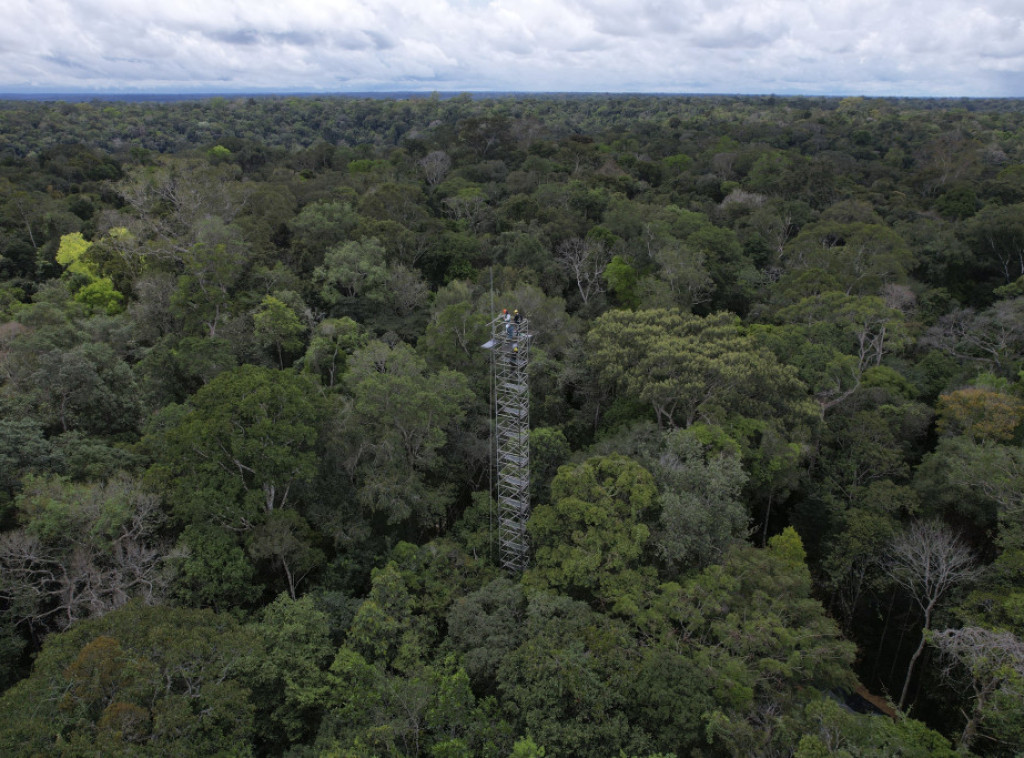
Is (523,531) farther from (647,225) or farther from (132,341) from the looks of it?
(647,225)

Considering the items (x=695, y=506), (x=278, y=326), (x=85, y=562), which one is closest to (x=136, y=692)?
(x=85, y=562)

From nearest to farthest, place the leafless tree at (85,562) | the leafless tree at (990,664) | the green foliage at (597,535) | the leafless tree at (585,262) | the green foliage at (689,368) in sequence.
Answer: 1. the leafless tree at (990,664)
2. the leafless tree at (85,562)
3. the green foliage at (597,535)
4. the green foliage at (689,368)
5. the leafless tree at (585,262)

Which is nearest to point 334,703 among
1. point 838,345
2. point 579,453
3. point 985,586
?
point 579,453

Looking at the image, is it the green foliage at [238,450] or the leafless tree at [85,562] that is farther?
the green foliage at [238,450]

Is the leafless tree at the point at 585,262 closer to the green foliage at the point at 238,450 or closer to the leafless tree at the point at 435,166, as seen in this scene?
the green foliage at the point at 238,450

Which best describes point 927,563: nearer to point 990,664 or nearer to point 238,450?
point 990,664

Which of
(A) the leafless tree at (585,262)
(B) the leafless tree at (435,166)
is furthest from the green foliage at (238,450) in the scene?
(B) the leafless tree at (435,166)
